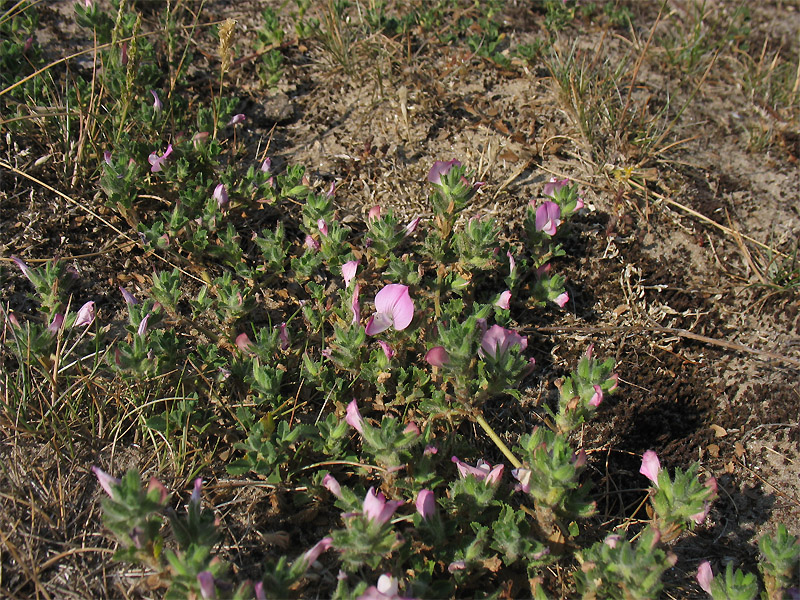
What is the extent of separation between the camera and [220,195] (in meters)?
2.98

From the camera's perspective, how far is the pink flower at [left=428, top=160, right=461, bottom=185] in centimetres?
280

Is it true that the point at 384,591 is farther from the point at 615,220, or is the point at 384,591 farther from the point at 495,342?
the point at 615,220

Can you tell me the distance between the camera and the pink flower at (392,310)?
242cm

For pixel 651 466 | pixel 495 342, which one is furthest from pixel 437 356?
pixel 651 466

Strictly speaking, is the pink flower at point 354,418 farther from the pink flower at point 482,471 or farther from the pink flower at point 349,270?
the pink flower at point 349,270

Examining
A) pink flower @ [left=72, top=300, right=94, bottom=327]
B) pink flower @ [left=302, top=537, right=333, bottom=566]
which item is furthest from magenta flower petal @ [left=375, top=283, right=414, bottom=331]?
pink flower @ [left=72, top=300, right=94, bottom=327]

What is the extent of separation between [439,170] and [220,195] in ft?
3.49

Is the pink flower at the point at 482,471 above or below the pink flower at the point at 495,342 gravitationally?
below

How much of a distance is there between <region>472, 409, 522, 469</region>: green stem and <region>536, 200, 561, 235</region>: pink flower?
3.30ft

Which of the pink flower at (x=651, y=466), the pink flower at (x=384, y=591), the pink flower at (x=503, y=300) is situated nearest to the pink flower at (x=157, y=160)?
the pink flower at (x=503, y=300)

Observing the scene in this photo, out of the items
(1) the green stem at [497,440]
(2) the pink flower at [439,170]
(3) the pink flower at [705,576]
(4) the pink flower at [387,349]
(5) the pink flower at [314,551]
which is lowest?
(3) the pink flower at [705,576]

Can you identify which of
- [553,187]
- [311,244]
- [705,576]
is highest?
[553,187]

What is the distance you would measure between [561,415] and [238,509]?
126 cm

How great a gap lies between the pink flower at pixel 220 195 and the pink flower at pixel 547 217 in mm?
1511
